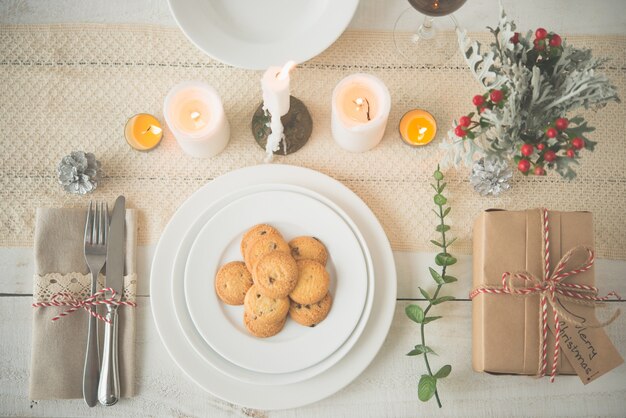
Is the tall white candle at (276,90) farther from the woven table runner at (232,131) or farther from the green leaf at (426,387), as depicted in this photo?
the green leaf at (426,387)

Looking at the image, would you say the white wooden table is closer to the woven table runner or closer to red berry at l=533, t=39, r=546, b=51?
the woven table runner

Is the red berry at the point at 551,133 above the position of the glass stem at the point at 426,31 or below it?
below

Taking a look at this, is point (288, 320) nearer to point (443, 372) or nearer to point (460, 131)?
point (443, 372)

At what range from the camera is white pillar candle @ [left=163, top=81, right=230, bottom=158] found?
898 mm

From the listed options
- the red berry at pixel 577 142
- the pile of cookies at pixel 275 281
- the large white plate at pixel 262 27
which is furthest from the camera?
the large white plate at pixel 262 27

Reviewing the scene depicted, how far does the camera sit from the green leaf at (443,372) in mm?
928

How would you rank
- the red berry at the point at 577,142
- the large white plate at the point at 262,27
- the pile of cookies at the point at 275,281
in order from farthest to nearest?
1. the large white plate at the point at 262,27
2. the pile of cookies at the point at 275,281
3. the red berry at the point at 577,142

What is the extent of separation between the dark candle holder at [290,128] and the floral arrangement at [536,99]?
0.35 metres

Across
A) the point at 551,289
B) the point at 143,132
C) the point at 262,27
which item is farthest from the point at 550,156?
the point at 143,132

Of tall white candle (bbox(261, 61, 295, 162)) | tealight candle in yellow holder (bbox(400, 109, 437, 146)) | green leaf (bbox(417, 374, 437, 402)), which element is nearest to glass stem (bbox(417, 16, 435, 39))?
tealight candle in yellow holder (bbox(400, 109, 437, 146))

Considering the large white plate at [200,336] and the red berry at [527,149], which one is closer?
the red berry at [527,149]

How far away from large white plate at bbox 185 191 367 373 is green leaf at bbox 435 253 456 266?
173mm

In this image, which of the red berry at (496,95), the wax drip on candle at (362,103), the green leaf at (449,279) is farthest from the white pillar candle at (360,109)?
the green leaf at (449,279)

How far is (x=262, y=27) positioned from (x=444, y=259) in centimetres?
62
